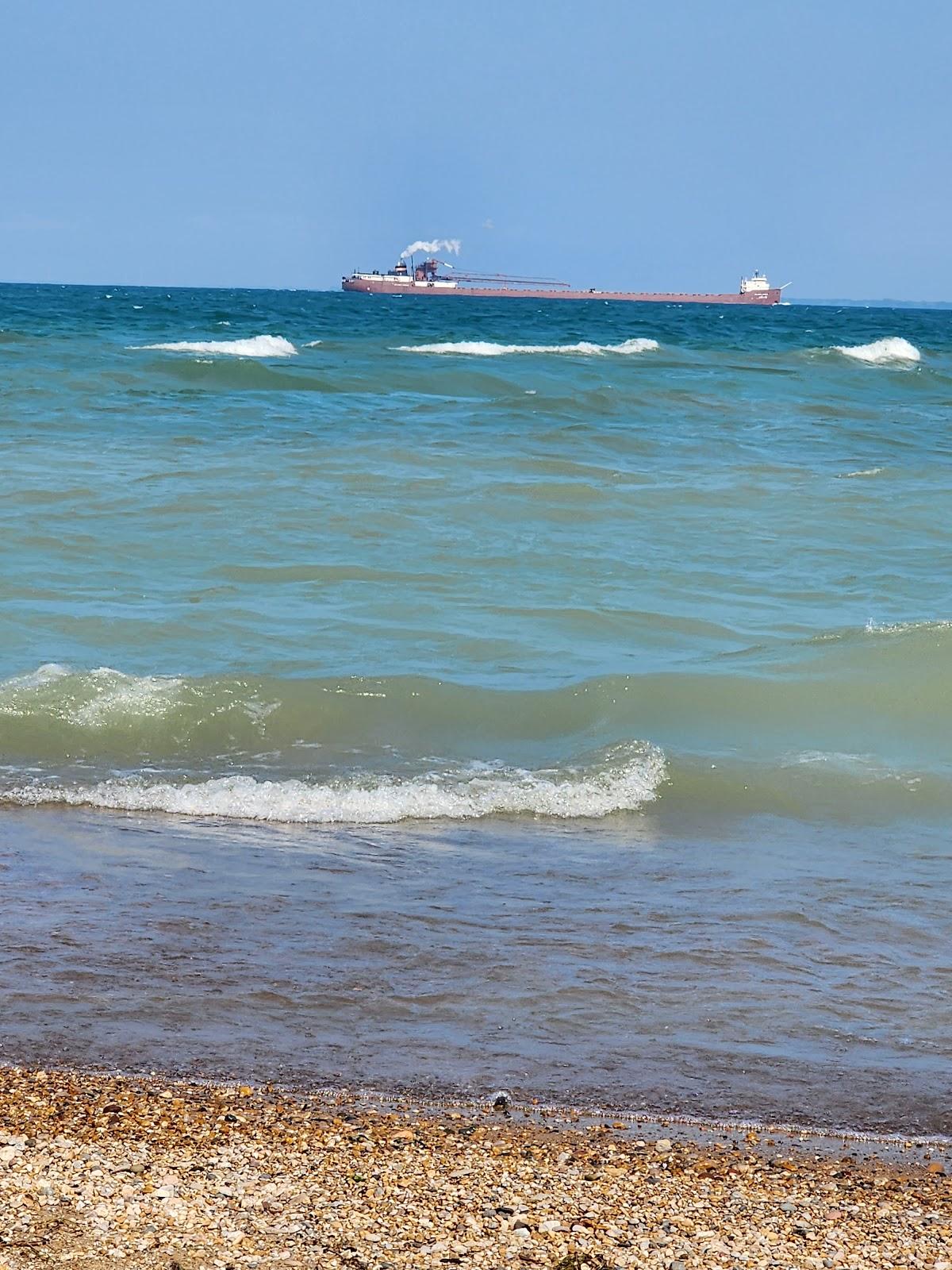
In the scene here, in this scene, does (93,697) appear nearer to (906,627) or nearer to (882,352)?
(906,627)

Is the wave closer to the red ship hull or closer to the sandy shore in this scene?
the sandy shore

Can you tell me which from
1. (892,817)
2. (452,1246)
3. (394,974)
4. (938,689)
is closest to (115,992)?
(394,974)

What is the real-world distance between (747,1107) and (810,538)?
9.23m

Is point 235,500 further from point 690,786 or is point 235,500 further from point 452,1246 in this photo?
point 452,1246

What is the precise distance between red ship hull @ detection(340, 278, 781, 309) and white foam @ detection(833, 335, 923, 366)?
222 ft

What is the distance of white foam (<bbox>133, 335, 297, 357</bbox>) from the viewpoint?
2941 cm

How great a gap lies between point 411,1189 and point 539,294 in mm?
122476

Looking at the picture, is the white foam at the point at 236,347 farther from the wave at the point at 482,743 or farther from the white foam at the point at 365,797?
the white foam at the point at 365,797

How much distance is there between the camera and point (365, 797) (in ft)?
19.9

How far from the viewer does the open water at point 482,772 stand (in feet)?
13.0

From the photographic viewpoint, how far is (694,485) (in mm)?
14734

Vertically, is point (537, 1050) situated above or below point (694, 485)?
below

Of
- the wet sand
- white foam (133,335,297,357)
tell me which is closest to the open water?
the wet sand

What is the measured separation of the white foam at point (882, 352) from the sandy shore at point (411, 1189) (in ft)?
106
